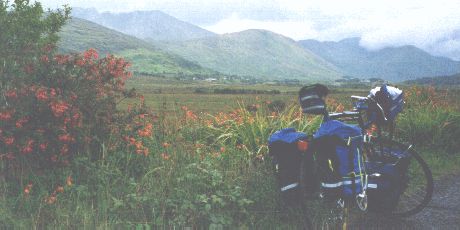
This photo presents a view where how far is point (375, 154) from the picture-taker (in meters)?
6.29

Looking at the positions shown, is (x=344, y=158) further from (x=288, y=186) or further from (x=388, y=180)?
(x=388, y=180)

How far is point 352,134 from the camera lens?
17.1 ft

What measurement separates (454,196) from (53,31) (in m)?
11.3

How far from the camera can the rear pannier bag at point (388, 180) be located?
6.18 m

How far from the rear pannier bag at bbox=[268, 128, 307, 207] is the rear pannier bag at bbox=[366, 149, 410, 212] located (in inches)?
44.2

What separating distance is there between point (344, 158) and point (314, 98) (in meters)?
0.70

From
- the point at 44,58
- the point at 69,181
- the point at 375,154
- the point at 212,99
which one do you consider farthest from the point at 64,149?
the point at 212,99

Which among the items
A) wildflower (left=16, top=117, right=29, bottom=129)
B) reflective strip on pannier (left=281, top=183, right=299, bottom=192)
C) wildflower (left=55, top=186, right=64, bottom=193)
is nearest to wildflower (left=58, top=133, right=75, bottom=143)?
wildflower (left=16, top=117, right=29, bottom=129)

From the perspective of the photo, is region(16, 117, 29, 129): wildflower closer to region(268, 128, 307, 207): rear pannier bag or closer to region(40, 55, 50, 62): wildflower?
region(40, 55, 50, 62): wildflower

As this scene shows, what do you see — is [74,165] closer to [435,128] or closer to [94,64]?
[94,64]

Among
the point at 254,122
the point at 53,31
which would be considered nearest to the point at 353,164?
the point at 254,122

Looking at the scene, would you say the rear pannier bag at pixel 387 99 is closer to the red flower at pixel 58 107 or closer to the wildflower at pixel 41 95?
the red flower at pixel 58 107

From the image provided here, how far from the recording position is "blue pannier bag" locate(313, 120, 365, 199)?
518cm

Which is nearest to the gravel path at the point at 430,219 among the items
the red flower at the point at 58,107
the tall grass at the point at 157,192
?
the tall grass at the point at 157,192
